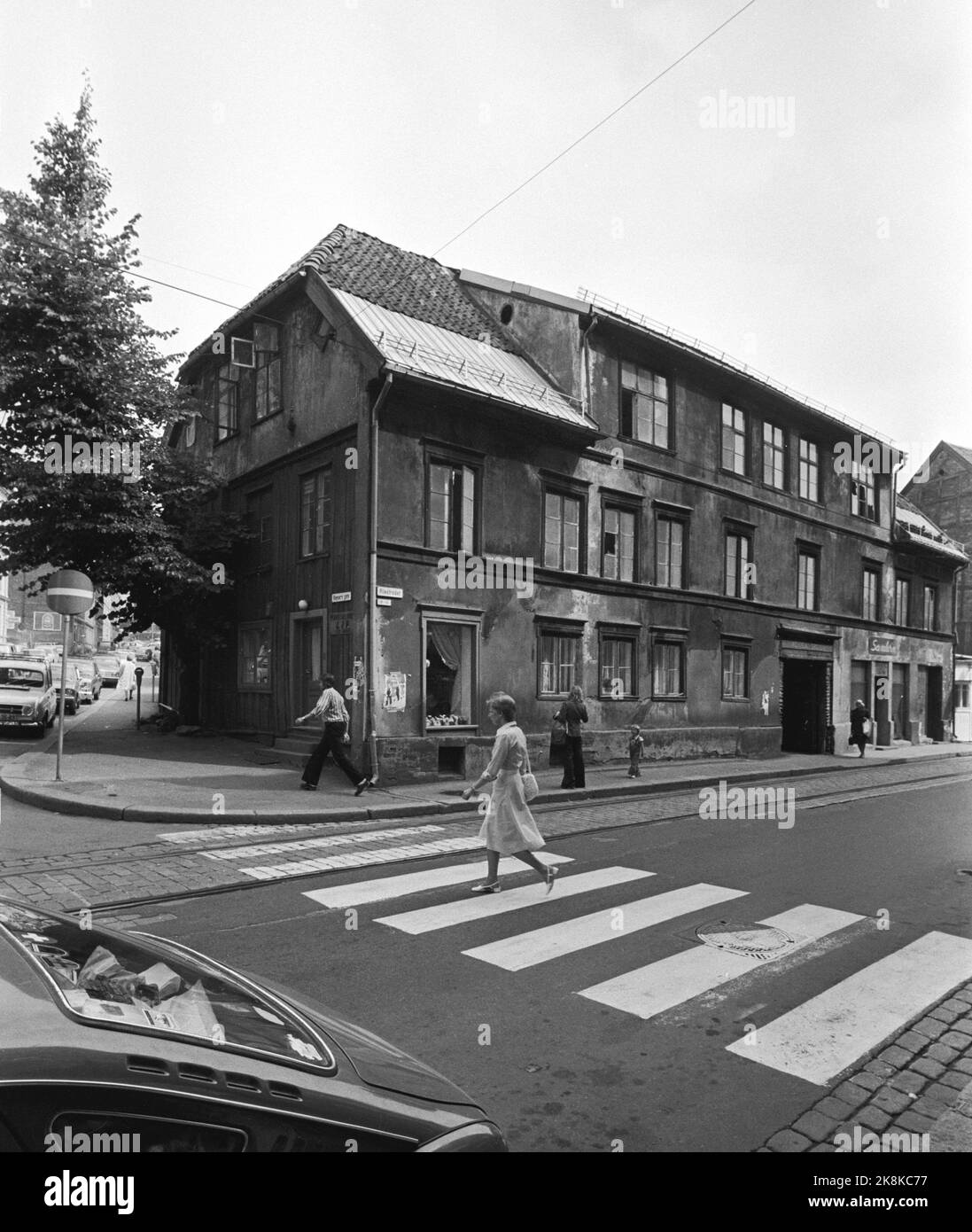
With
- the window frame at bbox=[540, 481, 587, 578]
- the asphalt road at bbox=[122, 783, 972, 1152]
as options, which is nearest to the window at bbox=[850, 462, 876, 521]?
the window frame at bbox=[540, 481, 587, 578]

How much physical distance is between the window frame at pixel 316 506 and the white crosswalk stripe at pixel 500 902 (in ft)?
32.5

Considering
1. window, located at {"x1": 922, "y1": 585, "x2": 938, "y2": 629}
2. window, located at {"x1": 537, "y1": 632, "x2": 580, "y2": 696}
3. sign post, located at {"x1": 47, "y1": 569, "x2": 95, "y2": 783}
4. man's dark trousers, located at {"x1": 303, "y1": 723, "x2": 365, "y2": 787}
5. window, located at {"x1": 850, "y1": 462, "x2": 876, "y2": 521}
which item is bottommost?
man's dark trousers, located at {"x1": 303, "y1": 723, "x2": 365, "y2": 787}

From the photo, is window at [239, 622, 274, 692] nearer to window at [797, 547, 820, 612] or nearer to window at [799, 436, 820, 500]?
window at [797, 547, 820, 612]

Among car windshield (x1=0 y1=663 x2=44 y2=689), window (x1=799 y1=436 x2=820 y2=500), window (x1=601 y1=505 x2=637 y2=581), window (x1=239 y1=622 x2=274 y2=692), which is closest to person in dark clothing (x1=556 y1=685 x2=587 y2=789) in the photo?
window (x1=601 y1=505 x2=637 y2=581)

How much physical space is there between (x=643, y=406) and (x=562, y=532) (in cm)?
455

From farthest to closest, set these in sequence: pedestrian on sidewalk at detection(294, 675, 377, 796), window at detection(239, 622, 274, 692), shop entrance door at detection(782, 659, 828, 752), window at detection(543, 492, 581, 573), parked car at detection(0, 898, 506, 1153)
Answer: shop entrance door at detection(782, 659, 828, 752) → window at detection(239, 622, 274, 692) → window at detection(543, 492, 581, 573) → pedestrian on sidewalk at detection(294, 675, 377, 796) → parked car at detection(0, 898, 506, 1153)

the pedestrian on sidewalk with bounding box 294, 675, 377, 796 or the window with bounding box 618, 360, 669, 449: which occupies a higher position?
the window with bounding box 618, 360, 669, 449

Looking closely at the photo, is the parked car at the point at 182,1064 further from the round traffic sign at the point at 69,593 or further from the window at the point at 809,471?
the window at the point at 809,471

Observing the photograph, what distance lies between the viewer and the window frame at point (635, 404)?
20156mm

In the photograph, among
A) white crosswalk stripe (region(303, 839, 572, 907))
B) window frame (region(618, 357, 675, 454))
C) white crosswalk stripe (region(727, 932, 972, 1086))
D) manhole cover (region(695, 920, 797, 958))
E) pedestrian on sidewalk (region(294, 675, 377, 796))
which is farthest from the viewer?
window frame (region(618, 357, 675, 454))

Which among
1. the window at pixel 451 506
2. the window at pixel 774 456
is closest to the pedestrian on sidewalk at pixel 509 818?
the window at pixel 451 506

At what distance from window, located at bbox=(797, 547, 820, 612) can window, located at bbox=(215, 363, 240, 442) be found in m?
16.9

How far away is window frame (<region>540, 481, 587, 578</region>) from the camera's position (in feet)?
59.3

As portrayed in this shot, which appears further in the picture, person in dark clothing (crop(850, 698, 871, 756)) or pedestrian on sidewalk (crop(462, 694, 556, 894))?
person in dark clothing (crop(850, 698, 871, 756))
